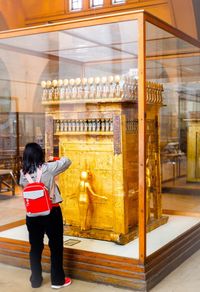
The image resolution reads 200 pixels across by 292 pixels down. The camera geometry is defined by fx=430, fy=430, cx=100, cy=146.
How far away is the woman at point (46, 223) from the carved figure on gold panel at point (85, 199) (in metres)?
0.85

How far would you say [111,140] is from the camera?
493 centimetres

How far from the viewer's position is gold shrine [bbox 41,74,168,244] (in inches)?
189

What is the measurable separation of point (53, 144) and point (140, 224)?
1657mm

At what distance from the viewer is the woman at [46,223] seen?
4.11m

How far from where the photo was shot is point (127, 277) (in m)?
4.23

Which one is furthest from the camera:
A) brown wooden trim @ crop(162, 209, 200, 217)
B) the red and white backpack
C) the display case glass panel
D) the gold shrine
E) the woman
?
brown wooden trim @ crop(162, 209, 200, 217)

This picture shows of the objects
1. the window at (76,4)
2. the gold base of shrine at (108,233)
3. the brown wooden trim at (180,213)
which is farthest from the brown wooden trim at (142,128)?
the window at (76,4)

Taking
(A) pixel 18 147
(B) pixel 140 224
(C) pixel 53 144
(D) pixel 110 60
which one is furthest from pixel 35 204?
(A) pixel 18 147

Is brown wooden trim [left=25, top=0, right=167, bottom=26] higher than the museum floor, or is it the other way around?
brown wooden trim [left=25, top=0, right=167, bottom=26]

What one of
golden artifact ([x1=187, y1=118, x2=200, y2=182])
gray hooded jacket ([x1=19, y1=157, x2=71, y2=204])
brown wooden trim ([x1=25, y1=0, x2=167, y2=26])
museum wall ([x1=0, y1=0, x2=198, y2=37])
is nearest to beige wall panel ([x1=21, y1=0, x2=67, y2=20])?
museum wall ([x1=0, y1=0, x2=198, y2=37])

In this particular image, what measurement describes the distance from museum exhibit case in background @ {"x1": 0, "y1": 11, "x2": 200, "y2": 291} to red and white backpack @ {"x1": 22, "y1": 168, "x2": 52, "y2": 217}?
32.1 inches

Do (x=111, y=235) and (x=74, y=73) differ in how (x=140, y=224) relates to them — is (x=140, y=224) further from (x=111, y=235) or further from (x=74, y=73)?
(x=74, y=73)

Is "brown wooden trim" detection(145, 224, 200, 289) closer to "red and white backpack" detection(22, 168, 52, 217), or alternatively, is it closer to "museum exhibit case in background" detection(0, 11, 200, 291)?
"museum exhibit case in background" detection(0, 11, 200, 291)

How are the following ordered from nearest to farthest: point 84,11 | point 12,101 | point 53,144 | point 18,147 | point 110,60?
point 53,144
point 110,60
point 18,147
point 12,101
point 84,11
